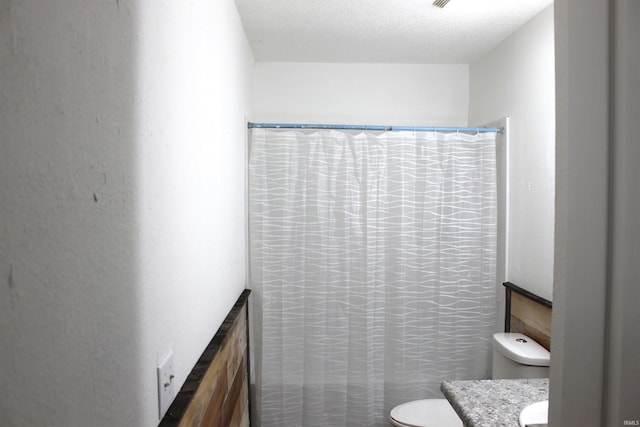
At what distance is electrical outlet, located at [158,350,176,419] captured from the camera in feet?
2.31

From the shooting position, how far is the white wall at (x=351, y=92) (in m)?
2.24

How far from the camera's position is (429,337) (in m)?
1.99

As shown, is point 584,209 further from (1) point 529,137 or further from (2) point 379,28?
(2) point 379,28

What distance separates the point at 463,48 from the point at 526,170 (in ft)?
2.90

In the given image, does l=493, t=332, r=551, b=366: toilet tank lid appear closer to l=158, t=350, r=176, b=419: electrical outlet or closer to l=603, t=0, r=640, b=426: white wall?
l=603, t=0, r=640, b=426: white wall

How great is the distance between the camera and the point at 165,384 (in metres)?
0.73

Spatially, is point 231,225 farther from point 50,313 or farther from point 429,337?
point 429,337

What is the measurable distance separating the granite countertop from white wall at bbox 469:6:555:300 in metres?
0.65

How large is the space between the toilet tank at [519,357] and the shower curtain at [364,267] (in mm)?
347

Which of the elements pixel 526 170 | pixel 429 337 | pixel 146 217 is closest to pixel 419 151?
pixel 526 170

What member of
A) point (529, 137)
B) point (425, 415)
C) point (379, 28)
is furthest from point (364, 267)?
point (379, 28)

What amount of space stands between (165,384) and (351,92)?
6.70 feet

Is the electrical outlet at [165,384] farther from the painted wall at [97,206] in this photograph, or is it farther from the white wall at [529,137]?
the white wall at [529,137]

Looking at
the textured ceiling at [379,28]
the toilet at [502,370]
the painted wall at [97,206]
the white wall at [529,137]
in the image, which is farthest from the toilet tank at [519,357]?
the textured ceiling at [379,28]
